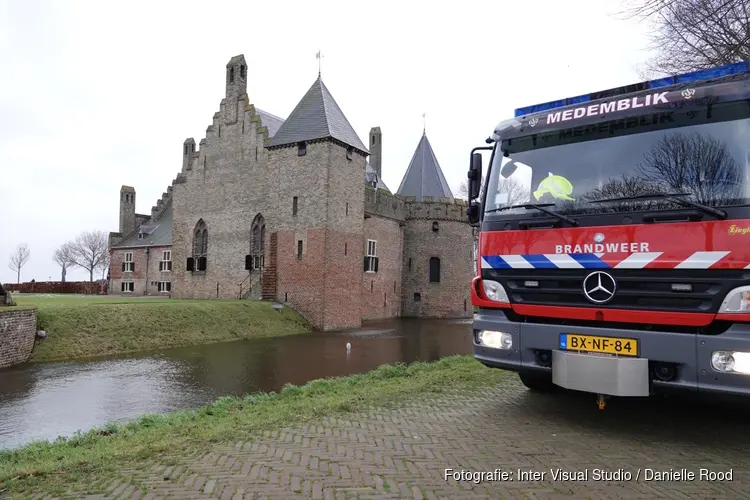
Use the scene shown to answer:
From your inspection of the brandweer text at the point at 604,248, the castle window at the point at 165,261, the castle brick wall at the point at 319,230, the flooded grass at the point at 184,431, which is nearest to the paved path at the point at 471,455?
the flooded grass at the point at 184,431

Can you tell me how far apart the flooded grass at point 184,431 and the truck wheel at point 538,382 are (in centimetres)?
90

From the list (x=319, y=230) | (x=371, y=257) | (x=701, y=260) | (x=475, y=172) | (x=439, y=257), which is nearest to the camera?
(x=701, y=260)

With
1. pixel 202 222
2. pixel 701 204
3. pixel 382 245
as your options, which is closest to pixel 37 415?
pixel 701 204

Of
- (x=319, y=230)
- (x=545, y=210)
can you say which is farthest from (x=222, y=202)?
(x=545, y=210)

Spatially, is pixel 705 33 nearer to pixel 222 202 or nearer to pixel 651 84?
pixel 651 84

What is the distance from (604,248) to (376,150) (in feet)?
134

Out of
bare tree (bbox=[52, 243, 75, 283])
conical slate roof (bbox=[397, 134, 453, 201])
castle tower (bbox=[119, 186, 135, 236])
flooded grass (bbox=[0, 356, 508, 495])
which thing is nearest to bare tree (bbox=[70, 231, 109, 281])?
bare tree (bbox=[52, 243, 75, 283])

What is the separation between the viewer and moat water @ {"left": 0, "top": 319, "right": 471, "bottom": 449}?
28.5ft

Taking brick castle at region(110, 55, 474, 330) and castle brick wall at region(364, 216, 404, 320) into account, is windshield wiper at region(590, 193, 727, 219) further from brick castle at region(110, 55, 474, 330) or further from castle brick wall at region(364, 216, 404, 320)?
castle brick wall at region(364, 216, 404, 320)

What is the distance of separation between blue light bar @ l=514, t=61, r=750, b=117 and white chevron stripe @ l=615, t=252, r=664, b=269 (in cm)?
169

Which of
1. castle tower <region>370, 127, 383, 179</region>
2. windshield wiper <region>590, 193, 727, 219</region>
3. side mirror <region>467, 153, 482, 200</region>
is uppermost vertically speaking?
castle tower <region>370, 127, 383, 179</region>

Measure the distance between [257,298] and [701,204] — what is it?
24.7m

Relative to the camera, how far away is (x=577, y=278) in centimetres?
470

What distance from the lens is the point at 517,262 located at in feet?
16.8
